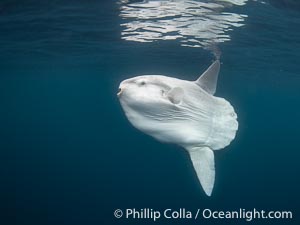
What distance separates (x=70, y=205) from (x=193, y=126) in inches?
1116

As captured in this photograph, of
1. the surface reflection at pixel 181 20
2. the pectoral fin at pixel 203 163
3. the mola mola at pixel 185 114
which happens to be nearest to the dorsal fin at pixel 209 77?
the mola mola at pixel 185 114

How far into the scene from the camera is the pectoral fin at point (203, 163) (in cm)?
467

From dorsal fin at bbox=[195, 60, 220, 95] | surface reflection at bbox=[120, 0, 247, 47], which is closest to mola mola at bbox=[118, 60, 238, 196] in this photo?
dorsal fin at bbox=[195, 60, 220, 95]

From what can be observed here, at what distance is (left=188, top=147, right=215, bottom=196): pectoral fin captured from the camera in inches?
184

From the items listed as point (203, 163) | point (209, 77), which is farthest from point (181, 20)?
point (203, 163)

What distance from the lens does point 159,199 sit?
3881cm

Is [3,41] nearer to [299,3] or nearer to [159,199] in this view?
[299,3]

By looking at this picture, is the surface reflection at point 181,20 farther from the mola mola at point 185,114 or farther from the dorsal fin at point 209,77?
the mola mola at point 185,114

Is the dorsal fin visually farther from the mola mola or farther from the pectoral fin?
the pectoral fin

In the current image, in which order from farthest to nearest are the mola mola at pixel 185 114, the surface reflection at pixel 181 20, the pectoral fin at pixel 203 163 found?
the surface reflection at pixel 181 20 → the pectoral fin at pixel 203 163 → the mola mola at pixel 185 114

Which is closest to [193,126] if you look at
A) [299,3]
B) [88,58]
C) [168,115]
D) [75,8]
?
[168,115]

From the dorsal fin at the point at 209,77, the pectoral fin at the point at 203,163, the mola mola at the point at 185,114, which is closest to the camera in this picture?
the mola mola at the point at 185,114

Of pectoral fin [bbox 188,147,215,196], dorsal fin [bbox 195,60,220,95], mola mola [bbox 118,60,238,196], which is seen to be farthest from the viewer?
dorsal fin [bbox 195,60,220,95]

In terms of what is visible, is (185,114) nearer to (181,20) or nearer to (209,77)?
(209,77)
